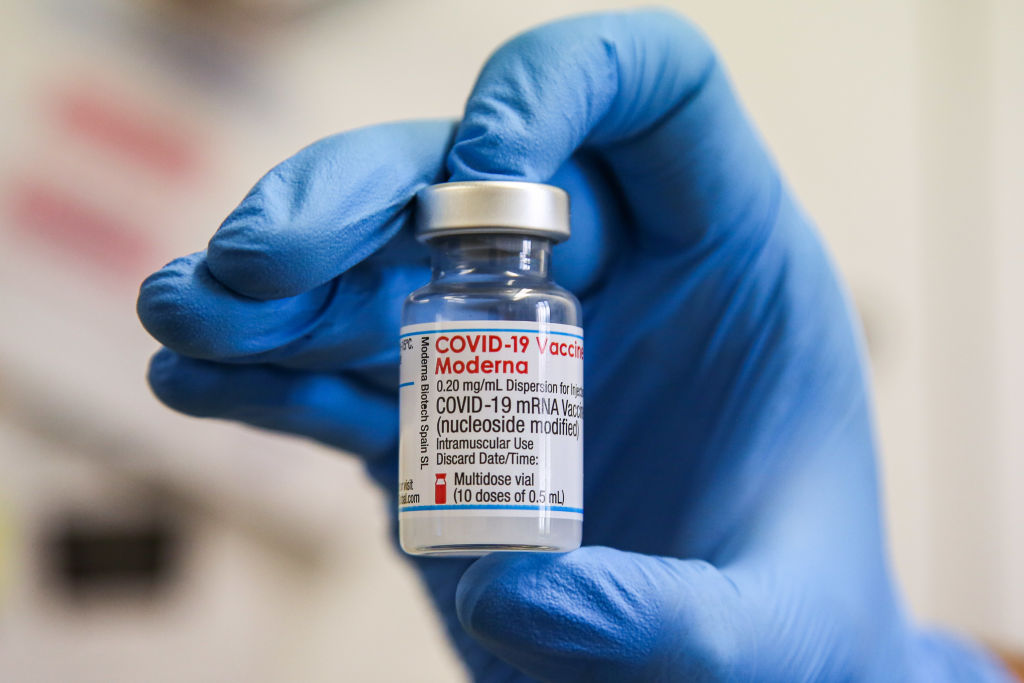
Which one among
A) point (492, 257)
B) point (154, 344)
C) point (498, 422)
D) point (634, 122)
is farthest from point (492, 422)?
point (154, 344)

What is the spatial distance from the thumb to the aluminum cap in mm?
210

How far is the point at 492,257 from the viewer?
1.94 ft

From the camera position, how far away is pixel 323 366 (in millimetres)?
787

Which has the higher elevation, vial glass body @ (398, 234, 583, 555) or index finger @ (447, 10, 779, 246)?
index finger @ (447, 10, 779, 246)

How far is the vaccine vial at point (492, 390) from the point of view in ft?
1.71

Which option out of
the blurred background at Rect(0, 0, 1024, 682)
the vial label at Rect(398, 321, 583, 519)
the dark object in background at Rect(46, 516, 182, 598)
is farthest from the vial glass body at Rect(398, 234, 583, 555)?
the dark object in background at Rect(46, 516, 182, 598)

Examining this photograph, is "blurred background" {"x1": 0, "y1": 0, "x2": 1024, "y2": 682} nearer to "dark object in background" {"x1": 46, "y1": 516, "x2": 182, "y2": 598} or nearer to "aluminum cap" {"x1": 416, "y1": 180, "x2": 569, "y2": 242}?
"dark object in background" {"x1": 46, "y1": 516, "x2": 182, "y2": 598}

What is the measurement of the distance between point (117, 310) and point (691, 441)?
874 mm

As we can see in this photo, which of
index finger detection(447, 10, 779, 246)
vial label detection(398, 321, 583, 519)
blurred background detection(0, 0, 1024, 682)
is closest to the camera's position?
vial label detection(398, 321, 583, 519)

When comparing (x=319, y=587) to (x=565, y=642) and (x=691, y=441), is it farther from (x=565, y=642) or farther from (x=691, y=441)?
(x=565, y=642)

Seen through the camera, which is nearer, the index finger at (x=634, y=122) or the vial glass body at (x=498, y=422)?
the vial glass body at (x=498, y=422)

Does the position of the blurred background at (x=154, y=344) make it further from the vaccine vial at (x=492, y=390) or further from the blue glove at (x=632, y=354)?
the vaccine vial at (x=492, y=390)

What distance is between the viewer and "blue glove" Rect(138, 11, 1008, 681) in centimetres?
57

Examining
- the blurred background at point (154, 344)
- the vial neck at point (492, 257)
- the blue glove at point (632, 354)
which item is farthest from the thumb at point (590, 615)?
the blurred background at point (154, 344)
